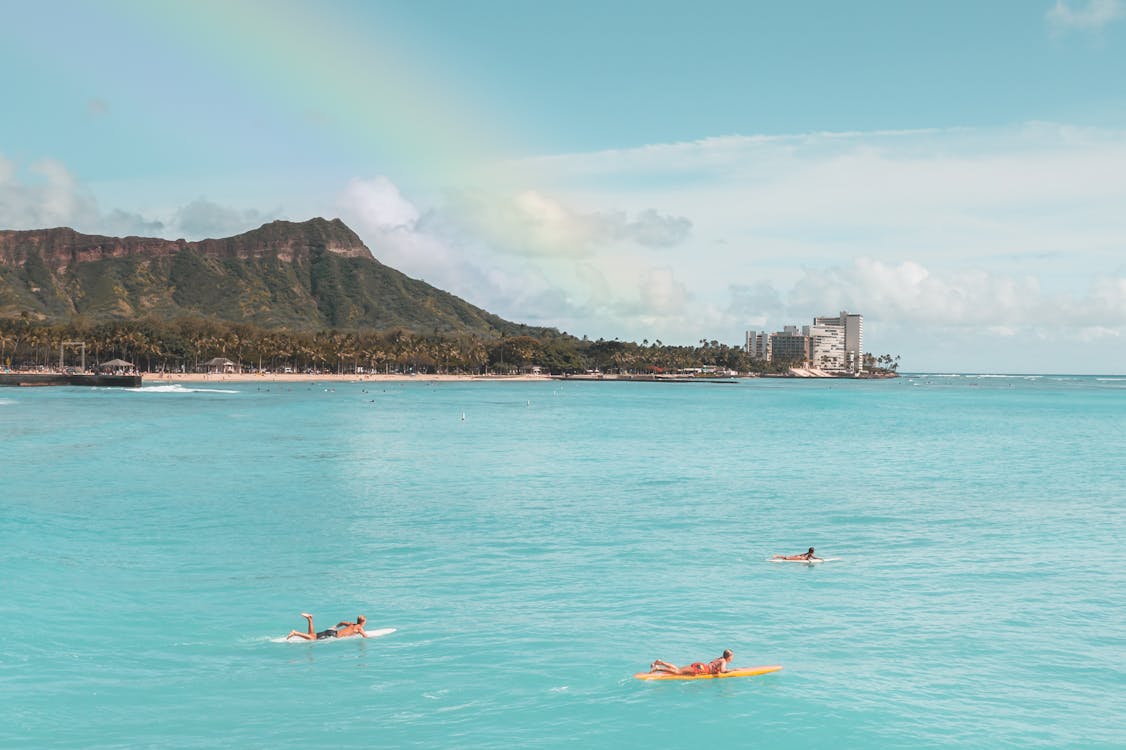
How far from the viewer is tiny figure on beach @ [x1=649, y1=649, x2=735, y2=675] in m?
19.7

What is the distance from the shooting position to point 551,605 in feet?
82.5

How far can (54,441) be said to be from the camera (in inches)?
2830

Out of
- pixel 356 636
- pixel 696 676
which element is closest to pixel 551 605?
Result: pixel 356 636

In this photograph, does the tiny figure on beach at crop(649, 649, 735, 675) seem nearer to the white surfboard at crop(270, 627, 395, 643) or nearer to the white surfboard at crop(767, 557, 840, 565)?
the white surfboard at crop(270, 627, 395, 643)

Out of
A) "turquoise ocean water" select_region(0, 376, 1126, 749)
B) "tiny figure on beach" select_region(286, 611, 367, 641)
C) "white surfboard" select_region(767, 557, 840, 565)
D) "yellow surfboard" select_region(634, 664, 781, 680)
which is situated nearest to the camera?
"turquoise ocean water" select_region(0, 376, 1126, 749)

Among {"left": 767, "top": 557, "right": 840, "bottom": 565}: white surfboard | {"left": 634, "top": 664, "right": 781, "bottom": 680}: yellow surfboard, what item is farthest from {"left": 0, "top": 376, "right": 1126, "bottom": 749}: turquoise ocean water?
{"left": 767, "top": 557, "right": 840, "bottom": 565}: white surfboard

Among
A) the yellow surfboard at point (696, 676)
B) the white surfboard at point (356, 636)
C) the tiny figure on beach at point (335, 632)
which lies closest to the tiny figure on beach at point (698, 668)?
the yellow surfboard at point (696, 676)

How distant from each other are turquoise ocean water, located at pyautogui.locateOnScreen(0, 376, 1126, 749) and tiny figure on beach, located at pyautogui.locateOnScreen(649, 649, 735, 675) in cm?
27

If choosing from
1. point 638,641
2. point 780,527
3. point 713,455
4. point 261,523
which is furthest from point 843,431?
point 638,641

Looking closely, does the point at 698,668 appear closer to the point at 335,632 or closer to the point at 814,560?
the point at 335,632

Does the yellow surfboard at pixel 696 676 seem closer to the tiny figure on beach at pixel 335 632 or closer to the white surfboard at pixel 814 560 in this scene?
the tiny figure on beach at pixel 335 632

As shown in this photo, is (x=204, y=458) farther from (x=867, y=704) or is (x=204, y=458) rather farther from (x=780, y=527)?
(x=867, y=704)

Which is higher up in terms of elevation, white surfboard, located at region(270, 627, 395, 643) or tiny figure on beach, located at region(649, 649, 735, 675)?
tiny figure on beach, located at region(649, 649, 735, 675)

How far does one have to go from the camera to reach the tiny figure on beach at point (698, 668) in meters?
19.7
